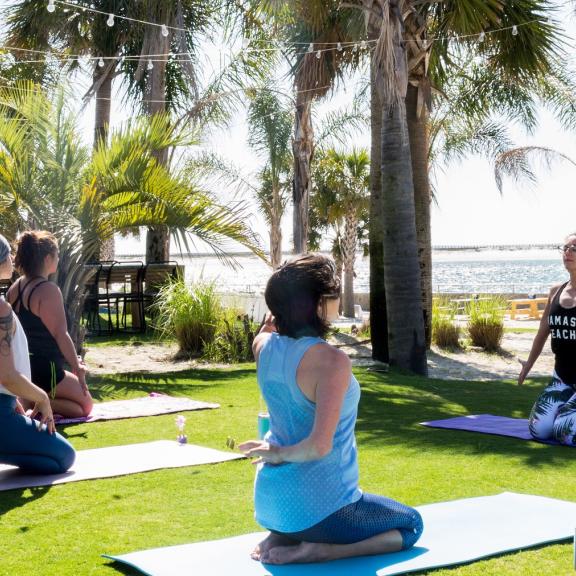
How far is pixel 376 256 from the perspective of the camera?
12.8m

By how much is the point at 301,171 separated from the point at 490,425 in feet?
34.7

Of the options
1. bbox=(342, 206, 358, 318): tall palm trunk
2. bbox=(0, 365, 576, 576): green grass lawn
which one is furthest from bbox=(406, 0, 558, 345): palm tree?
bbox=(342, 206, 358, 318): tall palm trunk

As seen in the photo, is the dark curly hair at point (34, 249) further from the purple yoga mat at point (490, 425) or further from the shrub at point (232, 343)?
the shrub at point (232, 343)

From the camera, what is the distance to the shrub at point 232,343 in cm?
1201

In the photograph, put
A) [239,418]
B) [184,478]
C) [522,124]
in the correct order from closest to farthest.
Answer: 1. [184,478]
2. [239,418]
3. [522,124]

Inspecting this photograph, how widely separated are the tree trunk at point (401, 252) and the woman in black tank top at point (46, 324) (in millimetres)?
4987

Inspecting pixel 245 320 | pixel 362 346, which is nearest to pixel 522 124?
pixel 362 346

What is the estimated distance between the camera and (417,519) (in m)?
3.87

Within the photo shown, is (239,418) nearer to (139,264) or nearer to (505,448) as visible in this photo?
(505,448)

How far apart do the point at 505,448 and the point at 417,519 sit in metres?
2.62

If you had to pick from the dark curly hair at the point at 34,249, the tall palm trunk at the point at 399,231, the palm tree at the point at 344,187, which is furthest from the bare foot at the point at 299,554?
the palm tree at the point at 344,187

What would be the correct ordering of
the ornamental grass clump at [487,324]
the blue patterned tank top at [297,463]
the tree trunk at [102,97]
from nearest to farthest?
the blue patterned tank top at [297,463]
the ornamental grass clump at [487,324]
the tree trunk at [102,97]

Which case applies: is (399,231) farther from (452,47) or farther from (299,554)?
(299,554)

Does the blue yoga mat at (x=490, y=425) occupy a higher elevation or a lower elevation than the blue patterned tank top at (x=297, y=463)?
lower
